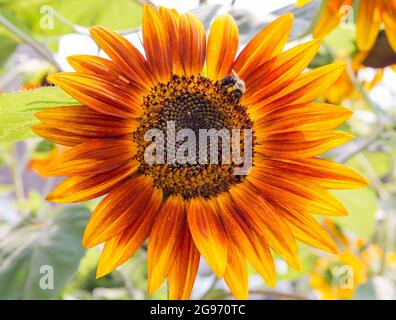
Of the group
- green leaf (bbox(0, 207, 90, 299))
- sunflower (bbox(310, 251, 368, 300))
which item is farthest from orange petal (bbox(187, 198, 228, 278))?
sunflower (bbox(310, 251, 368, 300))

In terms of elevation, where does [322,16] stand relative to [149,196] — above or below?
above

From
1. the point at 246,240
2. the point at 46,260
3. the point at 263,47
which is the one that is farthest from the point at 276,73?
the point at 46,260

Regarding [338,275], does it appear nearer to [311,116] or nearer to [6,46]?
[311,116]

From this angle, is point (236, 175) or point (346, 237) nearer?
point (236, 175)

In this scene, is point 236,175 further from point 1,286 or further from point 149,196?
point 1,286

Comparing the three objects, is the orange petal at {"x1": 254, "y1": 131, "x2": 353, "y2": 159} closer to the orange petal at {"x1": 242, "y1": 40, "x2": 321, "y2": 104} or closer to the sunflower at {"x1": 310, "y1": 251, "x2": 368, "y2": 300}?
the orange petal at {"x1": 242, "y1": 40, "x2": 321, "y2": 104}
